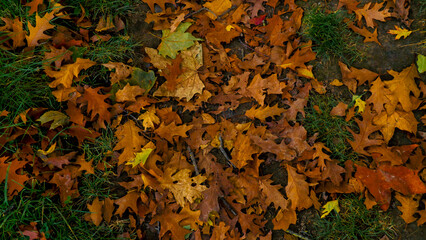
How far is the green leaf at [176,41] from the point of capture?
2.55 metres

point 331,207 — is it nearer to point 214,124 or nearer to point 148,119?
point 214,124

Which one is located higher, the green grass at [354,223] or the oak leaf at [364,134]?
the oak leaf at [364,134]

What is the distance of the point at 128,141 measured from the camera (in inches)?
96.3

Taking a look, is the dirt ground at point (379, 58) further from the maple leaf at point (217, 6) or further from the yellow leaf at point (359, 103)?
the maple leaf at point (217, 6)

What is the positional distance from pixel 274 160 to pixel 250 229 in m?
0.59

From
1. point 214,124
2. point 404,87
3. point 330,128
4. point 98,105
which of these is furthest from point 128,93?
point 404,87

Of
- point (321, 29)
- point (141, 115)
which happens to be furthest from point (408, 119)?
point (141, 115)

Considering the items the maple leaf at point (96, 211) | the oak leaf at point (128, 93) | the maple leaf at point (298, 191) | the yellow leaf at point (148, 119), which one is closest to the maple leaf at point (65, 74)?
the oak leaf at point (128, 93)

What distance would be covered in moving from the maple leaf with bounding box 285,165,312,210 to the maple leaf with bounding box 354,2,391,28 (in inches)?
57.7

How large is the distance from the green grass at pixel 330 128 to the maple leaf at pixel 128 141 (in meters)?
1.41

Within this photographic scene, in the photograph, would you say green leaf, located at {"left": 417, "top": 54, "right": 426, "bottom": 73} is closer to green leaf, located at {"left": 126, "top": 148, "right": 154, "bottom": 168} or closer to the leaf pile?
the leaf pile

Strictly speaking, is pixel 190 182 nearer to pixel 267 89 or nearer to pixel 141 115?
pixel 141 115

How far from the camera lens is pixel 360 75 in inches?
97.6

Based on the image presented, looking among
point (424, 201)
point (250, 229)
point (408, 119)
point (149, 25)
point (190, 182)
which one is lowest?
point (250, 229)
